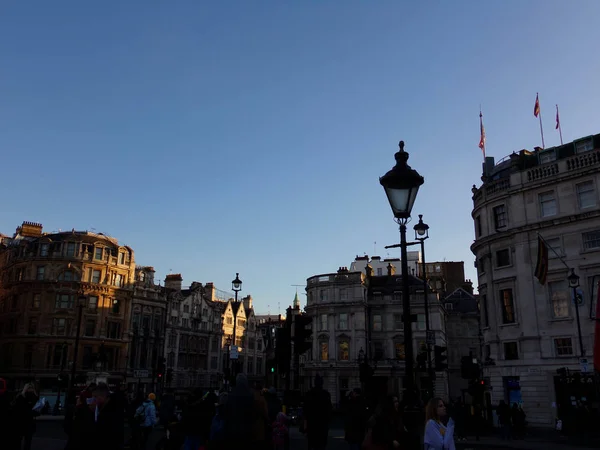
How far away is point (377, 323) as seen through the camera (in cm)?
6925

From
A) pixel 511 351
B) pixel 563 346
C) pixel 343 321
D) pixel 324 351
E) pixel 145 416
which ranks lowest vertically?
pixel 145 416

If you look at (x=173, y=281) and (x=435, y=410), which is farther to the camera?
(x=173, y=281)

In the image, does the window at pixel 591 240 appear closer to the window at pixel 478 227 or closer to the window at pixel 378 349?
the window at pixel 478 227

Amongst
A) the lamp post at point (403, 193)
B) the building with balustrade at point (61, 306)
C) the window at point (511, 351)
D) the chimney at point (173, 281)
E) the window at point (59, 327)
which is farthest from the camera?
the chimney at point (173, 281)

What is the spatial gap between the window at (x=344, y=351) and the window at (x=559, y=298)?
114 feet

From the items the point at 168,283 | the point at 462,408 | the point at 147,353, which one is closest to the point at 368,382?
the point at 462,408

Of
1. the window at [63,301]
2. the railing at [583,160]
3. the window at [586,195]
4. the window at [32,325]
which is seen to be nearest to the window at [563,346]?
the window at [586,195]

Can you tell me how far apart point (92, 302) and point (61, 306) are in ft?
11.9

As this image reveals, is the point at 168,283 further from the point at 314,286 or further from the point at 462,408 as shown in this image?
the point at 462,408

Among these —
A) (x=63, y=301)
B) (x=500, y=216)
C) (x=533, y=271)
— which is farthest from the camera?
(x=63, y=301)

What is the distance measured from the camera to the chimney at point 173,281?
8269 centimetres

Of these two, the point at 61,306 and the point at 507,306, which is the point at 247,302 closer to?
the point at 61,306

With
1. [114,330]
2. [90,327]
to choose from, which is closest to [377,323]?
[114,330]

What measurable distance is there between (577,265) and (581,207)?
4.02 meters
